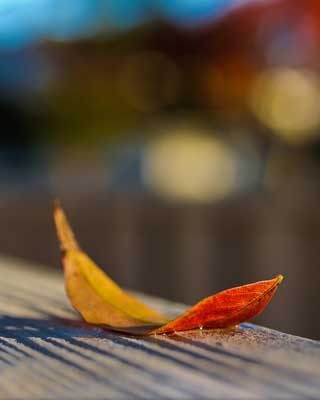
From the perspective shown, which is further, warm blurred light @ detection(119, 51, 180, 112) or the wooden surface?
warm blurred light @ detection(119, 51, 180, 112)

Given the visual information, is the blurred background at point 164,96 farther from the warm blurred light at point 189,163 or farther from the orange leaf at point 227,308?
the orange leaf at point 227,308

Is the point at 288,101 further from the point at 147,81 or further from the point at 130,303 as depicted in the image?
the point at 130,303

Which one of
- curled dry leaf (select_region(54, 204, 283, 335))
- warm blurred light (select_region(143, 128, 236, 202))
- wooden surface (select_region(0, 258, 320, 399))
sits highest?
warm blurred light (select_region(143, 128, 236, 202))

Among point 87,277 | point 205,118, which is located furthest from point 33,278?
point 205,118

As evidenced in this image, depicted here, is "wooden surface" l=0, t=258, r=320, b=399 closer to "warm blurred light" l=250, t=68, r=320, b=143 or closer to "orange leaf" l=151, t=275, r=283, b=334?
"orange leaf" l=151, t=275, r=283, b=334

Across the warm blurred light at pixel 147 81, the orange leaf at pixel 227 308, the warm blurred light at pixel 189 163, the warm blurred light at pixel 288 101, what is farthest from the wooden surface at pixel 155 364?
the warm blurred light at pixel 147 81

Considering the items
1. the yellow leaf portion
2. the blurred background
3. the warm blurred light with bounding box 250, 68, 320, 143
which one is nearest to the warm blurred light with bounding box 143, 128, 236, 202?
the blurred background
